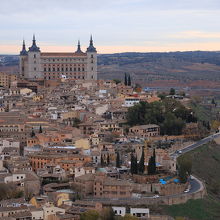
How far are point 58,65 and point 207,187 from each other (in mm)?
38947

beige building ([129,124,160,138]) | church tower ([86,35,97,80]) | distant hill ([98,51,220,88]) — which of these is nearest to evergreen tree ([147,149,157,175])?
beige building ([129,124,160,138])

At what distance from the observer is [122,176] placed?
40531 mm

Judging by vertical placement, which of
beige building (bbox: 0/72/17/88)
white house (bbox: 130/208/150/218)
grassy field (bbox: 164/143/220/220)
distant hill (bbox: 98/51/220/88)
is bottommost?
distant hill (bbox: 98/51/220/88)

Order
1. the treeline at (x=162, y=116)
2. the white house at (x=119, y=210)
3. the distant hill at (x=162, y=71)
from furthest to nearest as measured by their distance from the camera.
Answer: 1. the distant hill at (x=162, y=71)
2. the treeline at (x=162, y=116)
3. the white house at (x=119, y=210)

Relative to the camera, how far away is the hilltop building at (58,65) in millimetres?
79812

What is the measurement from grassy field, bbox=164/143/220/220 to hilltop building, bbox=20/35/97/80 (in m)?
29.0

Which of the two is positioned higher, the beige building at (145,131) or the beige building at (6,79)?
the beige building at (6,79)

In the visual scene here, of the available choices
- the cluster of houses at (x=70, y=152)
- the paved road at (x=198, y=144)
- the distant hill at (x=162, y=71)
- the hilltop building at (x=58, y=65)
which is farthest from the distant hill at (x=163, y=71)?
the paved road at (x=198, y=144)

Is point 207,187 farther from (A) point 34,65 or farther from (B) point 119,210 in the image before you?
(A) point 34,65

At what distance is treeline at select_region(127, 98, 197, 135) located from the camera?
53.9m

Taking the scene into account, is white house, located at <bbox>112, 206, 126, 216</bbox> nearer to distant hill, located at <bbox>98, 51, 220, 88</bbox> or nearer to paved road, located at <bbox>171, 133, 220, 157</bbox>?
paved road, located at <bbox>171, 133, 220, 157</bbox>

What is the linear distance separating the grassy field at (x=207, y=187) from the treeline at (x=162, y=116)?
102 inches

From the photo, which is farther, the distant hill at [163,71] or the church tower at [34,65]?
the distant hill at [163,71]

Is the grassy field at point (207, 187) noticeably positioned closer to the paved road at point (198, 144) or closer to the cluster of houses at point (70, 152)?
the paved road at point (198, 144)
